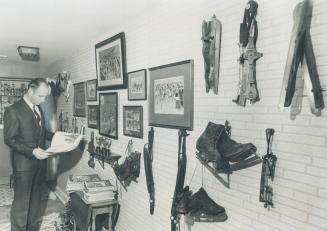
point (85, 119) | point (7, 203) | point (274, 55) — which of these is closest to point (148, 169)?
point (274, 55)

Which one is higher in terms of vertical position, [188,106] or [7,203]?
[188,106]

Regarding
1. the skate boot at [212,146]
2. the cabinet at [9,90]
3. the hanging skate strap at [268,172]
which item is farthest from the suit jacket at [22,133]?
the cabinet at [9,90]

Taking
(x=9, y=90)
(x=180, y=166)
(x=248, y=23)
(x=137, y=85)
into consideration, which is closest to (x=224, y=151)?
(x=180, y=166)

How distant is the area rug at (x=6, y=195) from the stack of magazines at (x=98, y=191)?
9.25 feet

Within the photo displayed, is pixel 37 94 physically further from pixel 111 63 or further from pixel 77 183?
pixel 77 183

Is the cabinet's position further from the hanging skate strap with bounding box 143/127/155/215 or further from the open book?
the hanging skate strap with bounding box 143/127/155/215

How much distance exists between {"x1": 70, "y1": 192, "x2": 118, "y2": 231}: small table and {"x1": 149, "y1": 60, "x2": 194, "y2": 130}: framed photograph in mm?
1307

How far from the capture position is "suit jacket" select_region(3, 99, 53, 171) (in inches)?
168

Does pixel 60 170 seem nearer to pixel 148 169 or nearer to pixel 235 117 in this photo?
pixel 148 169

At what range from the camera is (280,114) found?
2.05m

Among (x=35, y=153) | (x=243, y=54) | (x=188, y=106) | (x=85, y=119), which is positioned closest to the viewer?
(x=243, y=54)

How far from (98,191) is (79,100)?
2198 mm

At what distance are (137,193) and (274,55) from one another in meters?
2.44

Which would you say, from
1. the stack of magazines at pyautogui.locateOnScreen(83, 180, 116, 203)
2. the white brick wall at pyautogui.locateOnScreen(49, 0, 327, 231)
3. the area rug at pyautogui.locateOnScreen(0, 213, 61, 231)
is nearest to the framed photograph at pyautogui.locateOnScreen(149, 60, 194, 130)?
the white brick wall at pyautogui.locateOnScreen(49, 0, 327, 231)
